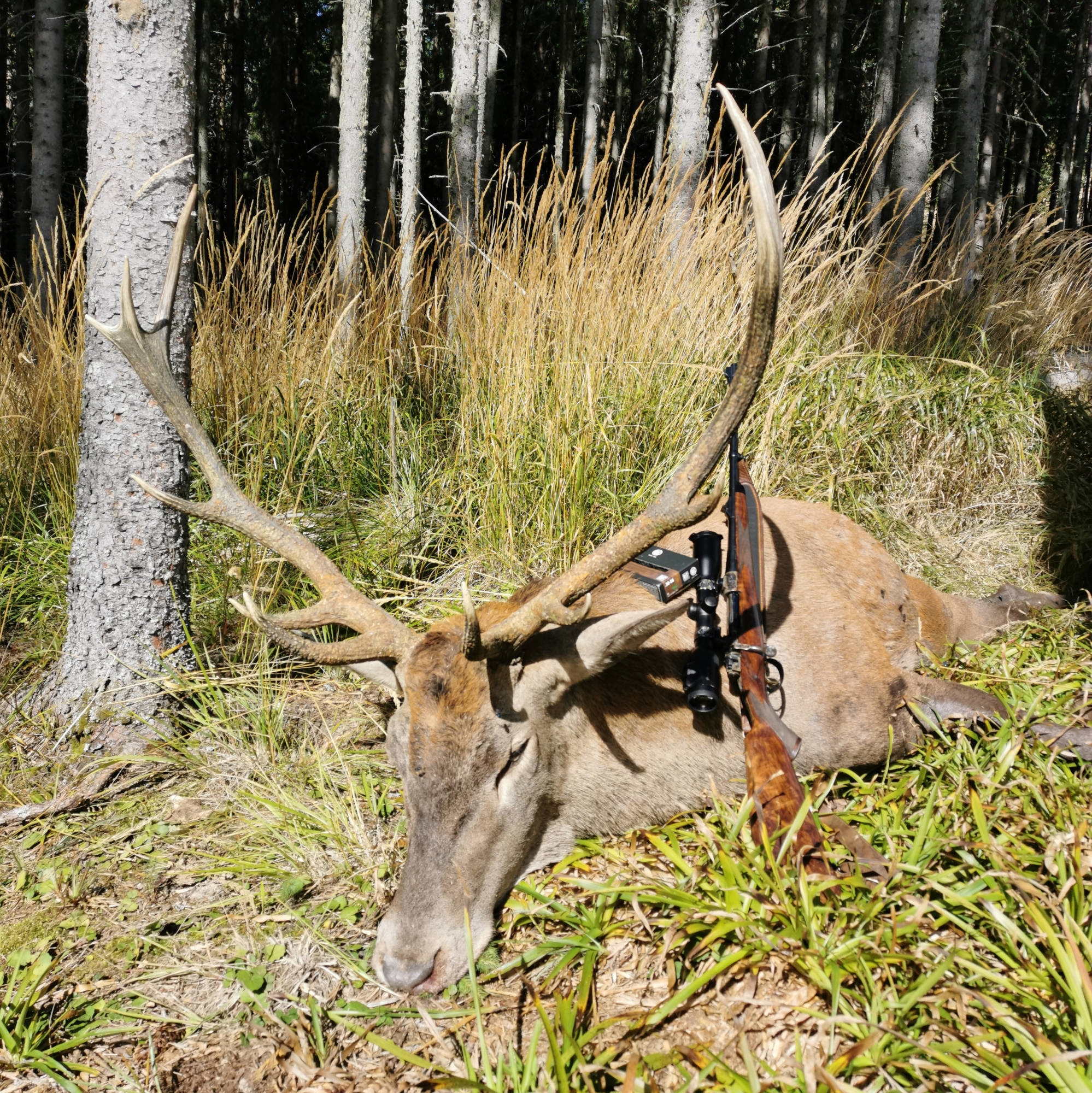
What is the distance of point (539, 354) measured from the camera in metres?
3.97

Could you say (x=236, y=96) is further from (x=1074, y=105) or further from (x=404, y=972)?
(x=404, y=972)

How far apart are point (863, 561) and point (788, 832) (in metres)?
1.35

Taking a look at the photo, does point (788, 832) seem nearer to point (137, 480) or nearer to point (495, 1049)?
point (495, 1049)

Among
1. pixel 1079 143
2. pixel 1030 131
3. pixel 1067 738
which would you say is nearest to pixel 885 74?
pixel 1079 143

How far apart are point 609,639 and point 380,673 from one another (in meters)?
0.71

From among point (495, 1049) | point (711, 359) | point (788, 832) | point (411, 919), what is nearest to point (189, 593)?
point (411, 919)

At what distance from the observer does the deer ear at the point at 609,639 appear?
2135 mm

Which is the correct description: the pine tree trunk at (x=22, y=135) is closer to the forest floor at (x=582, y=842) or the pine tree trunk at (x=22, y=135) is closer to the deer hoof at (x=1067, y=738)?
the forest floor at (x=582, y=842)

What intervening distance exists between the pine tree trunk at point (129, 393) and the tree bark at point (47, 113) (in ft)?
27.4

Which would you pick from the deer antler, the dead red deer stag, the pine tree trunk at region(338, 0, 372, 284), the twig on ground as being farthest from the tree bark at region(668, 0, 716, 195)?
the pine tree trunk at region(338, 0, 372, 284)

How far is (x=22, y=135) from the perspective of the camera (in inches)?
614

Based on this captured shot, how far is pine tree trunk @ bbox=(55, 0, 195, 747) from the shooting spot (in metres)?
2.85

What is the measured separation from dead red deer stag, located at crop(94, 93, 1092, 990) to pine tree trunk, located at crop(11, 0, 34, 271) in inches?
493

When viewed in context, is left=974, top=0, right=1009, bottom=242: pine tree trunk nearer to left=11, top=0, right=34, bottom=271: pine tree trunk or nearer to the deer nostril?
left=11, top=0, right=34, bottom=271: pine tree trunk
